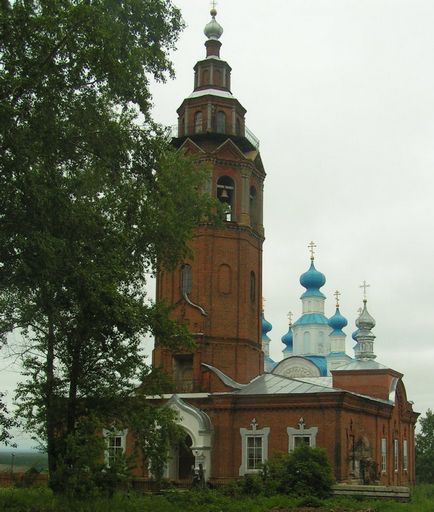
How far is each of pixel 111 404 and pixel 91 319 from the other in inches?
118

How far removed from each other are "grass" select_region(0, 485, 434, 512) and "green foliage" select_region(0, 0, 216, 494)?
62 cm

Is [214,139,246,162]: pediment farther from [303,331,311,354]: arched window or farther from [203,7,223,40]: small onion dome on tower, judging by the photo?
[303,331,311,354]: arched window

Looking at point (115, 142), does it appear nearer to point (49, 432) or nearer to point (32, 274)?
point (32, 274)

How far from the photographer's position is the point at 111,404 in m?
19.8

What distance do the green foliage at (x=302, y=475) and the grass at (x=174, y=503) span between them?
0.94 m

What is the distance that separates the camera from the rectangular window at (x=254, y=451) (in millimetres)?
→ 29125

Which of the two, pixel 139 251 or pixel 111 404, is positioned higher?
pixel 139 251

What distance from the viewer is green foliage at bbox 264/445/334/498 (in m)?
23.7

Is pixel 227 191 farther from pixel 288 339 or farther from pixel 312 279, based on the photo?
pixel 288 339

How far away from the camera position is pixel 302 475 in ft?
78.3

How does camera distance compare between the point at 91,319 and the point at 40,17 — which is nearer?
the point at 40,17

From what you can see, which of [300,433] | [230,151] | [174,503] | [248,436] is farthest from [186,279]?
[174,503]

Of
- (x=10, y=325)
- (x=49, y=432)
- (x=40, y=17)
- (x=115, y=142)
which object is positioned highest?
(x=40, y=17)

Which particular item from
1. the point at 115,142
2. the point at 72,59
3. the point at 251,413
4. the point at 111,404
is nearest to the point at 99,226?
the point at 115,142
